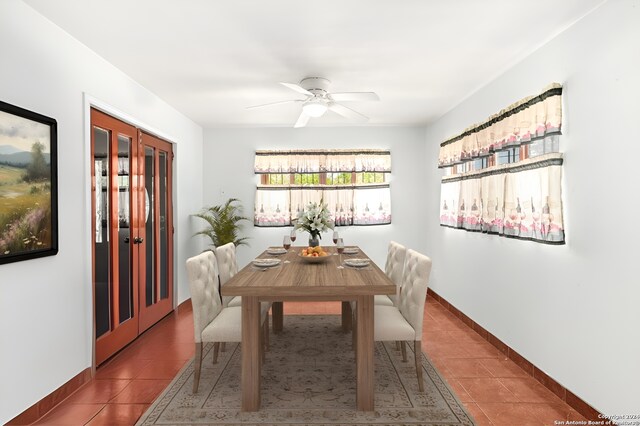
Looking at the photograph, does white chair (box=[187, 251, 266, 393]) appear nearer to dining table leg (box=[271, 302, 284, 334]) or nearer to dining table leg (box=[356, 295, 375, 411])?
dining table leg (box=[356, 295, 375, 411])

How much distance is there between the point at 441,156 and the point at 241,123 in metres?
2.86

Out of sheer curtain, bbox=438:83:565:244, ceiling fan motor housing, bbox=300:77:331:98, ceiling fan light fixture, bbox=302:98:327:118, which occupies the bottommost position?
sheer curtain, bbox=438:83:565:244

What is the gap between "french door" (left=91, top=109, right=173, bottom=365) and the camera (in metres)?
3.23

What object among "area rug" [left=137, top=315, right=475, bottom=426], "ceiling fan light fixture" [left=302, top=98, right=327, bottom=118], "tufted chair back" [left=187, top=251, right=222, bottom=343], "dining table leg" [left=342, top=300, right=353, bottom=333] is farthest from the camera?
"dining table leg" [left=342, top=300, right=353, bottom=333]

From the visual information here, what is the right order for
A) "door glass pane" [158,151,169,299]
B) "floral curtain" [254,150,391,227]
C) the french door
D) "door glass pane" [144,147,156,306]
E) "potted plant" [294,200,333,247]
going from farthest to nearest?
1. "floral curtain" [254,150,391,227]
2. "door glass pane" [158,151,169,299]
3. "door glass pane" [144,147,156,306]
4. "potted plant" [294,200,333,247]
5. the french door

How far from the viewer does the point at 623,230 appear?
2.15 metres

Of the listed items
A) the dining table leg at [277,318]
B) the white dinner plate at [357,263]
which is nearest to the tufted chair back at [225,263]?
the dining table leg at [277,318]

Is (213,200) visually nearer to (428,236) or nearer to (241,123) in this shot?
(241,123)

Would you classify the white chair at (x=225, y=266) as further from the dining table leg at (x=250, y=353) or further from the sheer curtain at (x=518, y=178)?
the sheer curtain at (x=518, y=178)

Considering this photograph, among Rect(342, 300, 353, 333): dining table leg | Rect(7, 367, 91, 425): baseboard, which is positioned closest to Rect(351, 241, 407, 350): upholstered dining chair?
Rect(342, 300, 353, 333): dining table leg

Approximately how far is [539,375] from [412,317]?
3.69 feet

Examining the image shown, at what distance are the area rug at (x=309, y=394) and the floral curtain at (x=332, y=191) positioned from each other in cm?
253

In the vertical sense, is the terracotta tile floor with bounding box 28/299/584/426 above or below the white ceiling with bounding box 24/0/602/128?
below

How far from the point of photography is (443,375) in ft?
9.76
